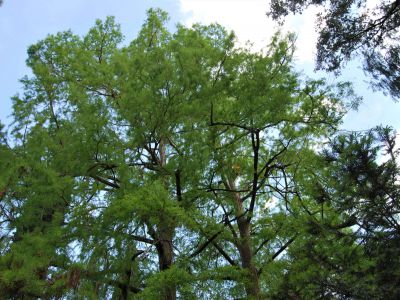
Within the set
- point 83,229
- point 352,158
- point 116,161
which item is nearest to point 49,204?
point 83,229

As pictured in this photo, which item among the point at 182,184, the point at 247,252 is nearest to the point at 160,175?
the point at 182,184

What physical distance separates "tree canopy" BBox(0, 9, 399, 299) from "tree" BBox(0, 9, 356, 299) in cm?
2

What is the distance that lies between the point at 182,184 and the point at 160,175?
0.47 meters

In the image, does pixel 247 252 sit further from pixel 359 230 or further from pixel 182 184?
pixel 359 230

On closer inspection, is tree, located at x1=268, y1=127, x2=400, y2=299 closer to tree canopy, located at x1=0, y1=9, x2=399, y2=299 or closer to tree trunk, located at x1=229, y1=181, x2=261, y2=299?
tree canopy, located at x1=0, y1=9, x2=399, y2=299

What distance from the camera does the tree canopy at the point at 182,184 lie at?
505 centimetres

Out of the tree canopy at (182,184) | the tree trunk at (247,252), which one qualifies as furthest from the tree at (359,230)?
the tree trunk at (247,252)

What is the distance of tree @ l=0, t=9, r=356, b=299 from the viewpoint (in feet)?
18.9

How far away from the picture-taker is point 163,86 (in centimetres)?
623

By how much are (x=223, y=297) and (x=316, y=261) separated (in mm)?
2244

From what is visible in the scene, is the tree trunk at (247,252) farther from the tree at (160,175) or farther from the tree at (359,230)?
the tree at (359,230)

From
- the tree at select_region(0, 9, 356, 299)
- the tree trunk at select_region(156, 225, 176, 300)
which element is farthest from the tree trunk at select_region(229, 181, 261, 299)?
the tree trunk at select_region(156, 225, 176, 300)

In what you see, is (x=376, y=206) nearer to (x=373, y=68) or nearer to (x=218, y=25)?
(x=373, y=68)

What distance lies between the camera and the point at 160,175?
23.2ft
